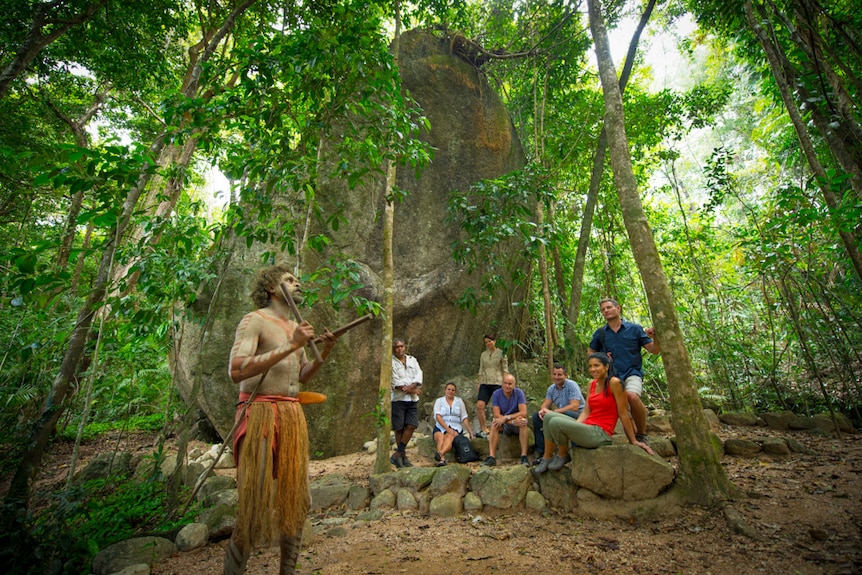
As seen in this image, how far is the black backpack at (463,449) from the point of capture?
576 cm

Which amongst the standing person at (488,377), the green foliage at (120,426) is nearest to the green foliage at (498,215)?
the standing person at (488,377)

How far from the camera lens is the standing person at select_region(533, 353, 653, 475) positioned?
402 centimetres

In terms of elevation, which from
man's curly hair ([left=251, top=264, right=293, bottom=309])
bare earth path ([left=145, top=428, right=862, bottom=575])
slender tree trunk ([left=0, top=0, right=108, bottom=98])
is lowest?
bare earth path ([left=145, top=428, right=862, bottom=575])

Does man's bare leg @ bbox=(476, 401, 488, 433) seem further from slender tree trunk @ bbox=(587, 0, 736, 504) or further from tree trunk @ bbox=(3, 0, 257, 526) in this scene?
tree trunk @ bbox=(3, 0, 257, 526)

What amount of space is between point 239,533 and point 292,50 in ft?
12.5

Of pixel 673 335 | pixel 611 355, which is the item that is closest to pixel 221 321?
pixel 611 355

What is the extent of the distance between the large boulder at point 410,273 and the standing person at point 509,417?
223 centimetres

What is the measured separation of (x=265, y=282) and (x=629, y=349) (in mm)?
3712

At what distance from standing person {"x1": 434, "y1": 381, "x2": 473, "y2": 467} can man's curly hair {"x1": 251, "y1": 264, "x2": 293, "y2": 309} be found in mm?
3693

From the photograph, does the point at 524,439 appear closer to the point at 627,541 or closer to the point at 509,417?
the point at 509,417

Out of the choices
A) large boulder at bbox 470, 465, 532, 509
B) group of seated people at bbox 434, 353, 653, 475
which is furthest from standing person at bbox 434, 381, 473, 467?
large boulder at bbox 470, 465, 532, 509

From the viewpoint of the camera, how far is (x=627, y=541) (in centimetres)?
335

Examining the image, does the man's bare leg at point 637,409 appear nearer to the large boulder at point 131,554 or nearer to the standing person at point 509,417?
the standing person at point 509,417

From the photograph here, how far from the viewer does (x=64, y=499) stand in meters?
3.20
